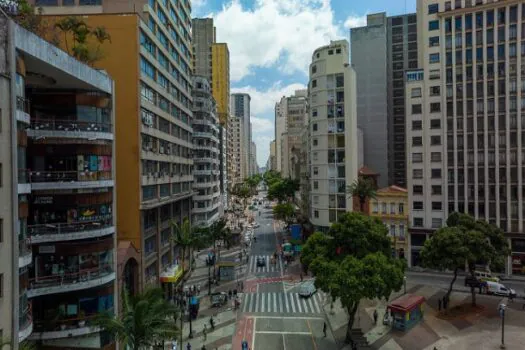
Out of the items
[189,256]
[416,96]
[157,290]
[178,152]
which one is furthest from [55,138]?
[416,96]

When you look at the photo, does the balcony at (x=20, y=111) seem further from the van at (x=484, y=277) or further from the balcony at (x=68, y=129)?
the van at (x=484, y=277)

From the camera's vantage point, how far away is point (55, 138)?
93.2 ft

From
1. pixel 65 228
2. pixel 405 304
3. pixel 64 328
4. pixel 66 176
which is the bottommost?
pixel 405 304

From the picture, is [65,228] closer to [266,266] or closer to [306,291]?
[306,291]

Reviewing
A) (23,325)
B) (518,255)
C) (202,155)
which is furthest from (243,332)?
(518,255)

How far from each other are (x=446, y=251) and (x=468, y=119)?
2799cm

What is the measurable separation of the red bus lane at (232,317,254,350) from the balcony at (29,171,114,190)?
18.9 meters

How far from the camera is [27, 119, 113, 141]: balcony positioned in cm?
2787

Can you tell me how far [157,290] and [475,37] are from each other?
6062cm

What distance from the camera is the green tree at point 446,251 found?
134ft

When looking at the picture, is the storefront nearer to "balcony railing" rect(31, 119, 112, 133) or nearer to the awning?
the awning

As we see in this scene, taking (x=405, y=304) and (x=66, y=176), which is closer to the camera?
(x=66, y=176)

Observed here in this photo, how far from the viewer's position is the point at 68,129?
2908 centimetres

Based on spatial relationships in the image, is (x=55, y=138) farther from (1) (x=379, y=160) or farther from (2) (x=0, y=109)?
(1) (x=379, y=160)
